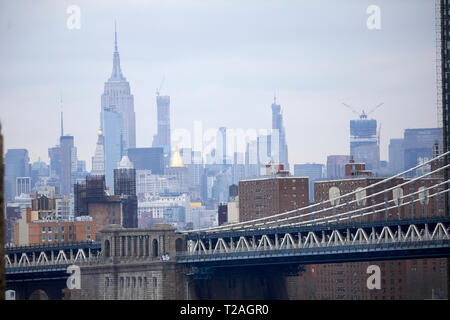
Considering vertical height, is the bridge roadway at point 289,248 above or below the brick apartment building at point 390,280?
above

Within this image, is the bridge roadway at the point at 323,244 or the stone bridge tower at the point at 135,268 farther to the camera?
the stone bridge tower at the point at 135,268

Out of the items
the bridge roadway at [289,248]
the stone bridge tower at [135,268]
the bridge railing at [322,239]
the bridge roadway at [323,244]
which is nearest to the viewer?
the bridge roadway at [323,244]

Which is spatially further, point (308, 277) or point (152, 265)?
point (308, 277)

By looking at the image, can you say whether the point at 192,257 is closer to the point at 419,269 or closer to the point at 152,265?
the point at 152,265

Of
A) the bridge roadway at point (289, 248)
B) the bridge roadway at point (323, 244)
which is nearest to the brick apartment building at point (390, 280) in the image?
the bridge roadway at point (323, 244)

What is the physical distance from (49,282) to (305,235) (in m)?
24.5

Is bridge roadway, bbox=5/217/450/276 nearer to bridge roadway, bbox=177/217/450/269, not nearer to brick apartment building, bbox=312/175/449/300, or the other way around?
bridge roadway, bbox=177/217/450/269

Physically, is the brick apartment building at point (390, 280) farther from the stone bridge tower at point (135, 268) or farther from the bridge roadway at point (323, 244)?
the stone bridge tower at point (135, 268)

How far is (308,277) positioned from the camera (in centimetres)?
19662

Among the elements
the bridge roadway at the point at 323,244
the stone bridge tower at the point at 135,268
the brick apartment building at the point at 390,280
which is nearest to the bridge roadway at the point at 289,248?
the bridge roadway at the point at 323,244

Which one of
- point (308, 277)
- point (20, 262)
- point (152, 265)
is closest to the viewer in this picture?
point (152, 265)

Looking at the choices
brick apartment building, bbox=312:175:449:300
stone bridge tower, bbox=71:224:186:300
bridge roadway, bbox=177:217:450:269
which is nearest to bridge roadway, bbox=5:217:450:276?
bridge roadway, bbox=177:217:450:269

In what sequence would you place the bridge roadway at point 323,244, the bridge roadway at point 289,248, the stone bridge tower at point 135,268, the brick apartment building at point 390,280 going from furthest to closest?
the brick apartment building at point 390,280, the stone bridge tower at point 135,268, the bridge roadway at point 289,248, the bridge roadway at point 323,244
